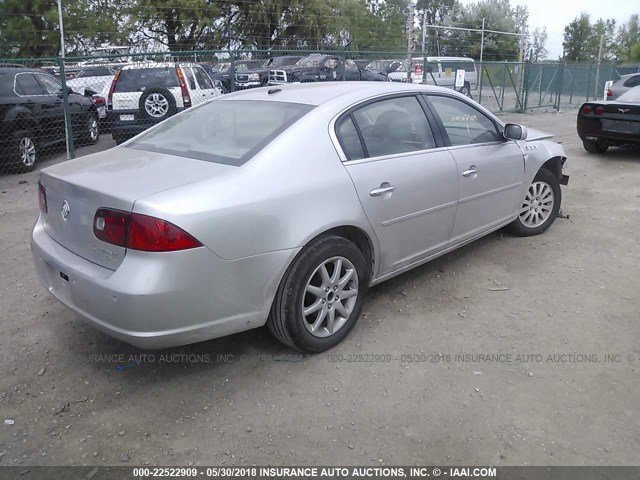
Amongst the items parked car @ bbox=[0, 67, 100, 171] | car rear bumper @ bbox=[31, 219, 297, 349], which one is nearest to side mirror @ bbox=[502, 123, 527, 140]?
car rear bumper @ bbox=[31, 219, 297, 349]

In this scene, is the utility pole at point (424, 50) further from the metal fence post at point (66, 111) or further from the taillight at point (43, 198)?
the taillight at point (43, 198)

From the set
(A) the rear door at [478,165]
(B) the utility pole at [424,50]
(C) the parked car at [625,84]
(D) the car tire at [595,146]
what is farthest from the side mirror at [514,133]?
(C) the parked car at [625,84]

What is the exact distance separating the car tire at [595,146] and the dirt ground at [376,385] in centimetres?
630

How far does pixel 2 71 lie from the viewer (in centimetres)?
865

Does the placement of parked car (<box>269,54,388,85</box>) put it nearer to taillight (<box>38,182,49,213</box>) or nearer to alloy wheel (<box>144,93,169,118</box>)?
alloy wheel (<box>144,93,169,118</box>)

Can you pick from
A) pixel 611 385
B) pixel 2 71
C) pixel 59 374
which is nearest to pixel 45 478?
pixel 59 374

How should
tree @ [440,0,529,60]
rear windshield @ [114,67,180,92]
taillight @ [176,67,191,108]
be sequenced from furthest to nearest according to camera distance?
tree @ [440,0,529,60]
rear windshield @ [114,67,180,92]
taillight @ [176,67,191,108]

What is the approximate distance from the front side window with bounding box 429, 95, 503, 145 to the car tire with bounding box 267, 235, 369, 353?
145cm

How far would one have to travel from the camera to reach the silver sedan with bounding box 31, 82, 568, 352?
2719 millimetres

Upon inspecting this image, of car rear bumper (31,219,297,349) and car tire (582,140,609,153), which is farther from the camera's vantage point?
car tire (582,140,609,153)

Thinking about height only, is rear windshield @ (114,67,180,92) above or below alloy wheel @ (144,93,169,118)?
above

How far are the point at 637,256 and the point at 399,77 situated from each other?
57.0 feet

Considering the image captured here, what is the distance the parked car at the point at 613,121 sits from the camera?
903cm

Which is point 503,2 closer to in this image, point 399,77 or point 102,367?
point 399,77
